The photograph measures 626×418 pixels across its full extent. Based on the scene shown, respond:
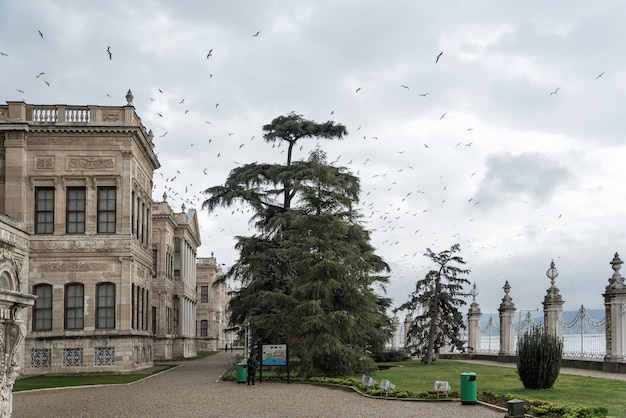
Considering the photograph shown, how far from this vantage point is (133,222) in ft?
129

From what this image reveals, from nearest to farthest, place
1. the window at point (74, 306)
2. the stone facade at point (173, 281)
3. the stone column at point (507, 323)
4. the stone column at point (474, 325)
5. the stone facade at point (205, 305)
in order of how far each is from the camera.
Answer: the window at point (74, 306)
the stone column at point (507, 323)
the stone column at point (474, 325)
the stone facade at point (173, 281)
the stone facade at point (205, 305)

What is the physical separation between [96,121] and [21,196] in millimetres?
4881

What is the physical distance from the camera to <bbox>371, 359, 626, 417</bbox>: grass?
1916 centimetres

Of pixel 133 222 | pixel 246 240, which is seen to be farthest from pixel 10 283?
pixel 246 240

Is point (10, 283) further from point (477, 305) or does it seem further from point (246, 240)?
point (477, 305)

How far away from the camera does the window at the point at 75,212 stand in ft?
123

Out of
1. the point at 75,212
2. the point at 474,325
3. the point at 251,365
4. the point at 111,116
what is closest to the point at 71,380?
the point at 251,365

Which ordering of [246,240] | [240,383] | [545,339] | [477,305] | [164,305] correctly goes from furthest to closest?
[164,305] → [477,305] → [246,240] → [240,383] → [545,339]

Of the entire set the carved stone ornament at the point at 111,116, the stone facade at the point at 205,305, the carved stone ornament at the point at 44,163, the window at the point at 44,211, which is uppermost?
the carved stone ornament at the point at 111,116

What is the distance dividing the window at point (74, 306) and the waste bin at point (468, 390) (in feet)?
72.9

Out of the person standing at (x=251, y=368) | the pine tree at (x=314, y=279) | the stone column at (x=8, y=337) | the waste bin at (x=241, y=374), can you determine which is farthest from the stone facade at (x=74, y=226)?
the stone column at (x=8, y=337)

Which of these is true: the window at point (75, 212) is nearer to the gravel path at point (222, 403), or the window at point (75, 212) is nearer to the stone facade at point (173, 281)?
the gravel path at point (222, 403)

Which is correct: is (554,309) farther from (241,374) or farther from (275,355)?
(241,374)

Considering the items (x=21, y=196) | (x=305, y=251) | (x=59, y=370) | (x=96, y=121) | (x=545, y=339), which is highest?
(x=96, y=121)
